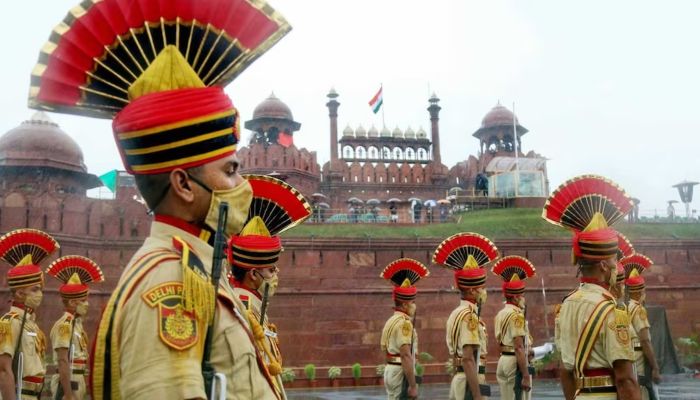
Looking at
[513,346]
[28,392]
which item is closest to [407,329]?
[513,346]

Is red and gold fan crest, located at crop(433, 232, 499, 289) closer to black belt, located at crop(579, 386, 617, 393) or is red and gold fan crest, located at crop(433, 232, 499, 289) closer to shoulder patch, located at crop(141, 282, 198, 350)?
black belt, located at crop(579, 386, 617, 393)

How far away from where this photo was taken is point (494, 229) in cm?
2519

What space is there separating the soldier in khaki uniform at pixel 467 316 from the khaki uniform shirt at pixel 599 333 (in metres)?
3.05

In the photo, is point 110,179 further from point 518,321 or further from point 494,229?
point 518,321

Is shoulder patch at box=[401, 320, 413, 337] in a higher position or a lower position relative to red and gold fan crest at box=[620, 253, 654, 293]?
lower

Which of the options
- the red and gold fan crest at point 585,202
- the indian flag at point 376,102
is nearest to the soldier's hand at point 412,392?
the red and gold fan crest at point 585,202

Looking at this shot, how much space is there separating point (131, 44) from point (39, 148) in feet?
92.7

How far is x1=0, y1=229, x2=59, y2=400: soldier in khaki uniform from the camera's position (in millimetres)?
7305

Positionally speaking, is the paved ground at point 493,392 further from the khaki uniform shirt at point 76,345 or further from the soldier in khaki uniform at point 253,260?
the soldier in khaki uniform at point 253,260

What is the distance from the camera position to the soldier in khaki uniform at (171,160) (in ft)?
6.26

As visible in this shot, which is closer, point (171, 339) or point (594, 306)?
point (171, 339)

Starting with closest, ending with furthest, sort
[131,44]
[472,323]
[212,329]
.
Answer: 1. [212,329]
2. [131,44]
3. [472,323]

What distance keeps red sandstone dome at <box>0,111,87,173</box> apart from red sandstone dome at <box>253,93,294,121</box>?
11.4 meters

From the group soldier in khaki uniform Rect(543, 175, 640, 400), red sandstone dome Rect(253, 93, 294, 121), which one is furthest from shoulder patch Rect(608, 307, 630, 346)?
red sandstone dome Rect(253, 93, 294, 121)
